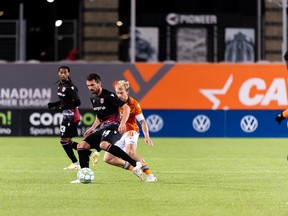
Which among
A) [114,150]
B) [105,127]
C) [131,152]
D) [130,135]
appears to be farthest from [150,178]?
[105,127]

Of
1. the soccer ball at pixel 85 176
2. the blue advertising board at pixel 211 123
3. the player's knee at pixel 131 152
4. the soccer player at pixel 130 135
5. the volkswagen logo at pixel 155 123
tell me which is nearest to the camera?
the soccer ball at pixel 85 176

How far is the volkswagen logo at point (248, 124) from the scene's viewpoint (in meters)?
34.5

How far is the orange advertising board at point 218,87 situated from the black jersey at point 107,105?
55.1 ft

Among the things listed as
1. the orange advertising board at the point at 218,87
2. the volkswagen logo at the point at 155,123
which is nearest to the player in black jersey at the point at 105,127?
→ the volkswagen logo at the point at 155,123

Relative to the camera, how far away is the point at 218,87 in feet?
114

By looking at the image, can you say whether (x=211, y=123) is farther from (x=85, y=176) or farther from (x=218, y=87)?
(x=85, y=176)

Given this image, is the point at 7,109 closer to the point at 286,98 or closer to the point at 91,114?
the point at 91,114

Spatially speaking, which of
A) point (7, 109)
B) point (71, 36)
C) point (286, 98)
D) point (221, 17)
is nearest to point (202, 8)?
point (221, 17)

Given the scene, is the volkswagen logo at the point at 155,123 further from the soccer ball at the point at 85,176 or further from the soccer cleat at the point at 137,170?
the soccer ball at the point at 85,176

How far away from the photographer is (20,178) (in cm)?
1845

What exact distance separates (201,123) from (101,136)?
56.0 feet

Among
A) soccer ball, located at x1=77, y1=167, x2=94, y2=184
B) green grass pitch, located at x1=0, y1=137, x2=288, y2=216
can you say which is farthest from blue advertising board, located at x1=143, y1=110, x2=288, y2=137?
soccer ball, located at x1=77, y1=167, x2=94, y2=184

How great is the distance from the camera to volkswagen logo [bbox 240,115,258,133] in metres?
34.5

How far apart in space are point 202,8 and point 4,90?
34.2 ft
